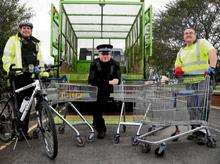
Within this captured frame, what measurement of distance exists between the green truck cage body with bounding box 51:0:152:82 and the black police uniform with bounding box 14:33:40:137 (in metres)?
3.68

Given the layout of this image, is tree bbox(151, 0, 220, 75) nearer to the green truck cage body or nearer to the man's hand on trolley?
the green truck cage body

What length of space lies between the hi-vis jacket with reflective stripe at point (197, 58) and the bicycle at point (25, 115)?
2.56 metres

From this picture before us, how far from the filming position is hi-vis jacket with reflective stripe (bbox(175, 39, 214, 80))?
9.37m

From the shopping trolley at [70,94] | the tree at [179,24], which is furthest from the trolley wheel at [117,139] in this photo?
the tree at [179,24]

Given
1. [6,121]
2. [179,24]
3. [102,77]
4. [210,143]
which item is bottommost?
[210,143]

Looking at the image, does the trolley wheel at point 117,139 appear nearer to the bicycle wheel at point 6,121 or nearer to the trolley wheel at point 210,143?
the trolley wheel at point 210,143

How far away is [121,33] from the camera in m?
18.4

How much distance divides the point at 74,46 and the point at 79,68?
727 millimetres

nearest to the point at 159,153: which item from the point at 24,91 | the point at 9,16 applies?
the point at 24,91

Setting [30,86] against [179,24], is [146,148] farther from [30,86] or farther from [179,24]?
[179,24]

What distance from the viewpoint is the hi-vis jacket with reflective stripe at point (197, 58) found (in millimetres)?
9370

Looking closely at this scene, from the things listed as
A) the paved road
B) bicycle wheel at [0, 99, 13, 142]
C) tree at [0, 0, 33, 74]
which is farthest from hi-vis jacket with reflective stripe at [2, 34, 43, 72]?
tree at [0, 0, 33, 74]

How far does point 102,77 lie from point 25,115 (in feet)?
5.46

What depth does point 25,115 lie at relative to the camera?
9.05 metres
